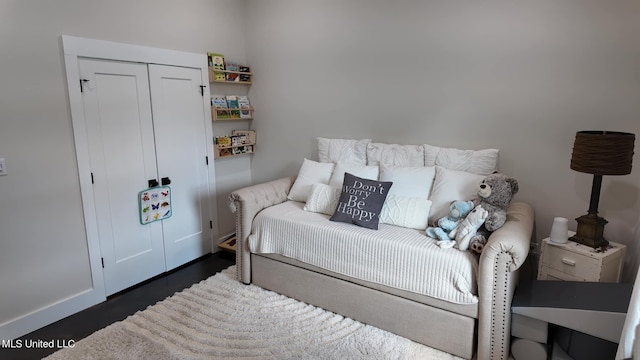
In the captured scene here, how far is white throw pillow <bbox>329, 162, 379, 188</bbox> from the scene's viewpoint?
3008 mm

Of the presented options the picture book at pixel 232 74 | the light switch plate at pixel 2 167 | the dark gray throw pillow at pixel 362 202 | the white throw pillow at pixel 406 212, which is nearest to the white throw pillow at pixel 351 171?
the dark gray throw pillow at pixel 362 202

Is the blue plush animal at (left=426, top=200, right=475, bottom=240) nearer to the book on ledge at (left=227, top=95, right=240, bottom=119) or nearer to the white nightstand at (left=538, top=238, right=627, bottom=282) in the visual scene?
the white nightstand at (left=538, top=238, right=627, bottom=282)

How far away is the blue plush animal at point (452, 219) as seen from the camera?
7.86 ft

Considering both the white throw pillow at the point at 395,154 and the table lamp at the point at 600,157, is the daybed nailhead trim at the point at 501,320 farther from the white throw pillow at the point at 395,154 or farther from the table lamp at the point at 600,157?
the white throw pillow at the point at 395,154

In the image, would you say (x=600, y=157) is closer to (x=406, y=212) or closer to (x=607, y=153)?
(x=607, y=153)

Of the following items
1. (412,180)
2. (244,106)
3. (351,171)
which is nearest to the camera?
(412,180)

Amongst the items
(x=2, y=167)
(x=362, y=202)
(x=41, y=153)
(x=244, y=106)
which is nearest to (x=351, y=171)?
(x=362, y=202)

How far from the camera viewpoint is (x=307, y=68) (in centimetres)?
368

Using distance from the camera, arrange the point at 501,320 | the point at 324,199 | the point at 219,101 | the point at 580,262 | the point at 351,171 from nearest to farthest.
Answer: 1. the point at 501,320
2. the point at 580,262
3. the point at 324,199
4. the point at 351,171
5. the point at 219,101

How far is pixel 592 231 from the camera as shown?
2.27 m

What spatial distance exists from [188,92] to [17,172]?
1.48 meters

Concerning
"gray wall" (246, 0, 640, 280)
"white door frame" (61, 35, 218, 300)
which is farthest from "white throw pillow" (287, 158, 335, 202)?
"white door frame" (61, 35, 218, 300)

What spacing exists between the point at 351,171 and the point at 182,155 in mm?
1597

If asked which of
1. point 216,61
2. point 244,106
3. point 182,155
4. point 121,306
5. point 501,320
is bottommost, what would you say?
point 121,306
